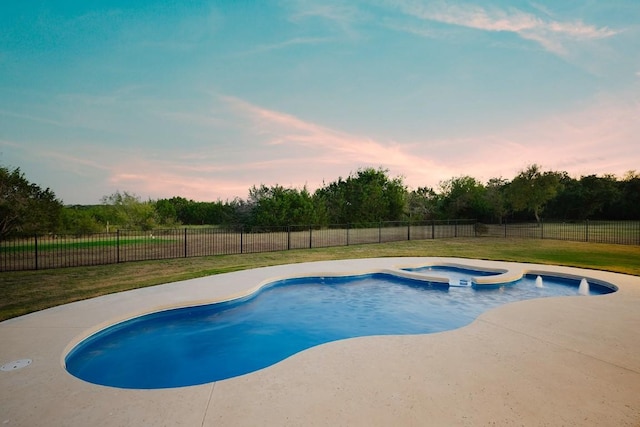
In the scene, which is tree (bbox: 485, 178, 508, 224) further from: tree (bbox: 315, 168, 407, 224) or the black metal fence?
the black metal fence

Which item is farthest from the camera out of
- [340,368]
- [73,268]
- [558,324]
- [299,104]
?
[299,104]

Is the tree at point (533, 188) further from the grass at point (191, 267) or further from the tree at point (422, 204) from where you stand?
the grass at point (191, 267)

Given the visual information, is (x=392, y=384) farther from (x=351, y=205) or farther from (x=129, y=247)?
(x=351, y=205)

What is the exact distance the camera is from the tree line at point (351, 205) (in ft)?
62.9

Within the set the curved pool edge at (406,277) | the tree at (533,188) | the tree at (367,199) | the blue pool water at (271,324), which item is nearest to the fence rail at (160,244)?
the curved pool edge at (406,277)

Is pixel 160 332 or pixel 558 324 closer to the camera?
pixel 558 324

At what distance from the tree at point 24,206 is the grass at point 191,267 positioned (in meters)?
10.8

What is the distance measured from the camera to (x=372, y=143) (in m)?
17.5

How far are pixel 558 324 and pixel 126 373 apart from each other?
6375 millimetres

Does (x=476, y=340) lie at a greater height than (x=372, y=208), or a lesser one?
lesser

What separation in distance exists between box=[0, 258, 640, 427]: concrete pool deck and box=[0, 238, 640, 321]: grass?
2.07 metres

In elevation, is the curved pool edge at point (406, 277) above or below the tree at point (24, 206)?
below

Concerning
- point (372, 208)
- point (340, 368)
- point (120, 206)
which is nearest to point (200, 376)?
point (340, 368)

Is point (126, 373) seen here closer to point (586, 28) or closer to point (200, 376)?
point (200, 376)
